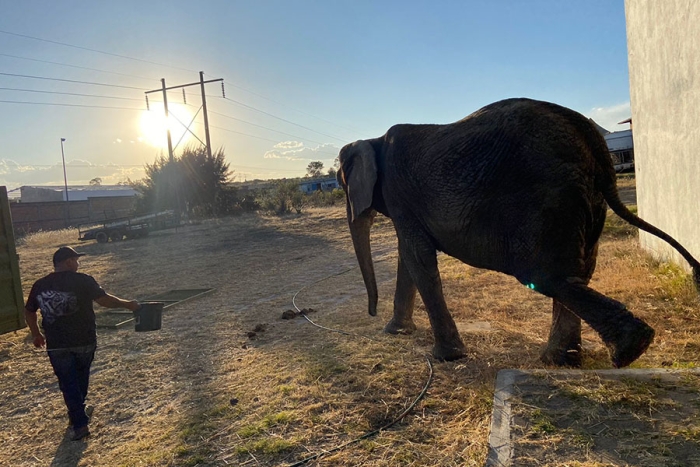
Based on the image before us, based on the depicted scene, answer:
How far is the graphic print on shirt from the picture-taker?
4.24 metres

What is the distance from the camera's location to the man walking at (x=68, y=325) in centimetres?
422

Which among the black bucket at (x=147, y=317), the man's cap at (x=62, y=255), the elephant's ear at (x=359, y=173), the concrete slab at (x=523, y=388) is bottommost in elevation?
the concrete slab at (x=523, y=388)

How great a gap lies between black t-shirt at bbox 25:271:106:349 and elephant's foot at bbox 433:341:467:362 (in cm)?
A: 329

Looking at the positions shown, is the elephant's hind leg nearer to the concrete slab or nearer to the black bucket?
the concrete slab

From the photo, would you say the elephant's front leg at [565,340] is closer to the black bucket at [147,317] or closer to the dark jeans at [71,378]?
the black bucket at [147,317]

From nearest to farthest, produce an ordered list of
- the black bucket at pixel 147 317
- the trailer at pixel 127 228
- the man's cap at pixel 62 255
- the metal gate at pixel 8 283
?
the man's cap at pixel 62 255
the black bucket at pixel 147 317
the metal gate at pixel 8 283
the trailer at pixel 127 228

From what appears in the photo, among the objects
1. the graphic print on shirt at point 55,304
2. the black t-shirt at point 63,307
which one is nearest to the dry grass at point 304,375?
the black t-shirt at point 63,307

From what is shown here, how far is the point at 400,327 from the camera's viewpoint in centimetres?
617

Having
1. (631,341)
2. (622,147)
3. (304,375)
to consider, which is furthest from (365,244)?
(622,147)

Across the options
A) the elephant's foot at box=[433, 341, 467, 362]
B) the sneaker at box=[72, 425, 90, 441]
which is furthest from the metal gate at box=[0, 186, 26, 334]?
the elephant's foot at box=[433, 341, 467, 362]

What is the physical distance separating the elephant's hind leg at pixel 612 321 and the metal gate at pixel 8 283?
6685 millimetres

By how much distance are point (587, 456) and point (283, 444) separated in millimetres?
2023

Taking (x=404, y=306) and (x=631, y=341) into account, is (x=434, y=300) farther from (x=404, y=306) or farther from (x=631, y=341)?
(x=631, y=341)

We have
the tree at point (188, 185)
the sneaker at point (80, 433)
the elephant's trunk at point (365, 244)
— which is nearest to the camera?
the sneaker at point (80, 433)
